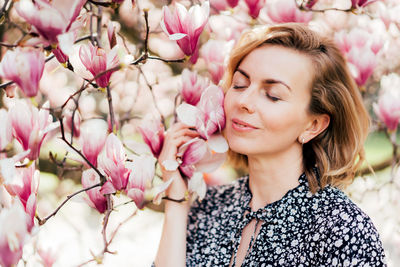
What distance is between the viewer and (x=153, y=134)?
4.26 feet

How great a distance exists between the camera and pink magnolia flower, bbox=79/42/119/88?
0.91 m

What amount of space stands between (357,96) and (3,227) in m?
1.21

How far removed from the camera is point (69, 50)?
0.74 m

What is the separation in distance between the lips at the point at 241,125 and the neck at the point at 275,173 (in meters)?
0.19

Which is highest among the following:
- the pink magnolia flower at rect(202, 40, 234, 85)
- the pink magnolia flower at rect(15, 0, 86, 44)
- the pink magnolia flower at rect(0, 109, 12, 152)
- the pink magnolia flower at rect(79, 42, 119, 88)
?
the pink magnolia flower at rect(15, 0, 86, 44)

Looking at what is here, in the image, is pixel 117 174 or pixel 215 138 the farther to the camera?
pixel 215 138

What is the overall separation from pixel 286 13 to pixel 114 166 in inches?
38.8

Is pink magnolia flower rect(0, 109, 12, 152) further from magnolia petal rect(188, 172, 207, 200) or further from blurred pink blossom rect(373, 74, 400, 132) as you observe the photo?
blurred pink blossom rect(373, 74, 400, 132)

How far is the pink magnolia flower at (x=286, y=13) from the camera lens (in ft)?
5.43

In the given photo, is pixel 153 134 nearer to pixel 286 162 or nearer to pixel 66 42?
pixel 286 162

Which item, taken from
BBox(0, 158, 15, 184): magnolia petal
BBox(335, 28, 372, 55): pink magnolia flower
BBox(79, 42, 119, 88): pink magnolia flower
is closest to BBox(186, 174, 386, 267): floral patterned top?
BBox(335, 28, 372, 55): pink magnolia flower

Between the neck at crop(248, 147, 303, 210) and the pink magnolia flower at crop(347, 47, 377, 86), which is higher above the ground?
the pink magnolia flower at crop(347, 47, 377, 86)

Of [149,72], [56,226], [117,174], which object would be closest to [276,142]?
[117,174]

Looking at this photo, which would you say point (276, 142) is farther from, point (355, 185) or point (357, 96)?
point (355, 185)
